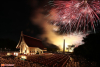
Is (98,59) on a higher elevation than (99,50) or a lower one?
lower

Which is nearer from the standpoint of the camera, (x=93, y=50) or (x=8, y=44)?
(x=93, y=50)

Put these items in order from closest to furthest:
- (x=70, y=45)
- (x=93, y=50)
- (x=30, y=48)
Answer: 1. (x=93, y=50)
2. (x=30, y=48)
3. (x=70, y=45)

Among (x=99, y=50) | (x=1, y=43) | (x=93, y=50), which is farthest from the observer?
(x=1, y=43)

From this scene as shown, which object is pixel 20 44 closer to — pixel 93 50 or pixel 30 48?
pixel 30 48

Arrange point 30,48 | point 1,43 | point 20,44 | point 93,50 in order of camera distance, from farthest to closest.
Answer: point 1,43, point 20,44, point 30,48, point 93,50

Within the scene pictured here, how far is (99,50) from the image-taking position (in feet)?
26.9

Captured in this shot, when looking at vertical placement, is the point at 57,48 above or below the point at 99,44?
below

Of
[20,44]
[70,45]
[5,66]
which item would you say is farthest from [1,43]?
[5,66]

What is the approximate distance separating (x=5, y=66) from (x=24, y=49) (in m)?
→ 14.9

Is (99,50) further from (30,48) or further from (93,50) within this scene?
(30,48)

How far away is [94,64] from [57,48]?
4154 centimetres

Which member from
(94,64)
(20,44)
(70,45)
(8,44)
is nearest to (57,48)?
(70,45)

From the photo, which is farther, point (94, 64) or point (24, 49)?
point (24, 49)

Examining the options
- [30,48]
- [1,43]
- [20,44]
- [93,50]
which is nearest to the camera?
[93,50]
